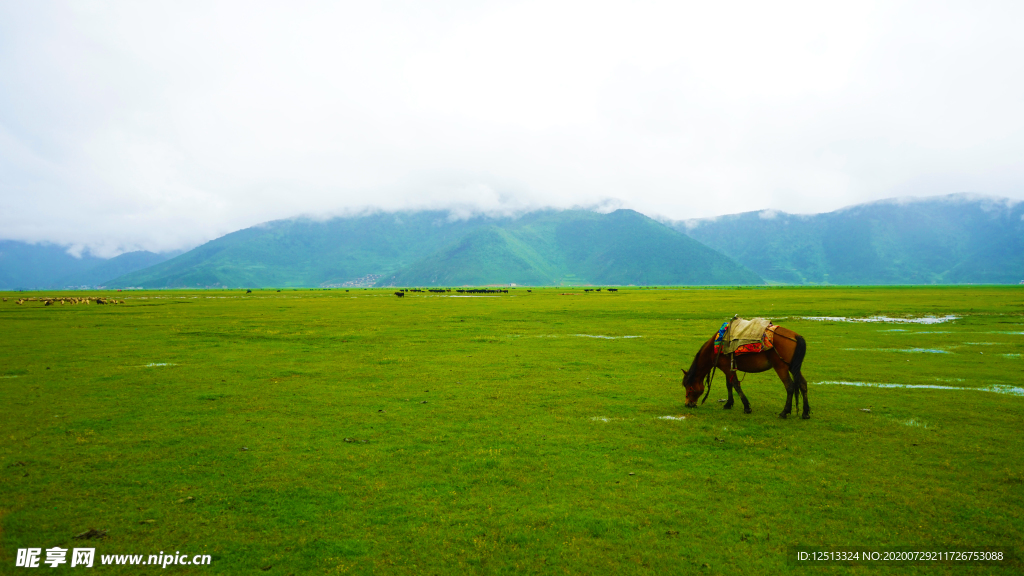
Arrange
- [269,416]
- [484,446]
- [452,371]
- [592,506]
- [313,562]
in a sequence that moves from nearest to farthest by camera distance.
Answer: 1. [313,562]
2. [592,506]
3. [484,446]
4. [269,416]
5. [452,371]

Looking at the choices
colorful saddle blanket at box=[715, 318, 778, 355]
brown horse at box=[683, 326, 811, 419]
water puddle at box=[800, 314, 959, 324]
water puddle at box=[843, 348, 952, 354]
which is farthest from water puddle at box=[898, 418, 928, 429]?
water puddle at box=[800, 314, 959, 324]

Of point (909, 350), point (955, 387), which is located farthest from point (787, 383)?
point (909, 350)

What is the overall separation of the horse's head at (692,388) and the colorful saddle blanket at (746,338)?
101 centimetres

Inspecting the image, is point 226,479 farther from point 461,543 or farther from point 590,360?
point 590,360

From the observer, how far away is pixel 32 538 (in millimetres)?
6676

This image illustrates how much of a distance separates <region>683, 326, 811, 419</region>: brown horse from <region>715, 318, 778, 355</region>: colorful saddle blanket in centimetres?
18

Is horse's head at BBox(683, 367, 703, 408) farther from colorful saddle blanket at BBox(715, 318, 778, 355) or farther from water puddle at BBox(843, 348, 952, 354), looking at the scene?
water puddle at BBox(843, 348, 952, 354)

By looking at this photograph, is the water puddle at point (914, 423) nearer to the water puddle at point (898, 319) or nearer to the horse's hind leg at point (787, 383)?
the horse's hind leg at point (787, 383)

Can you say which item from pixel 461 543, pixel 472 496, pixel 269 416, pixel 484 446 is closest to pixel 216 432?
pixel 269 416

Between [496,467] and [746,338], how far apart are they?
25.2 feet

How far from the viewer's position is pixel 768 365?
12.6 meters

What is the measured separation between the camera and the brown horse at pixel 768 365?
1216 centimetres

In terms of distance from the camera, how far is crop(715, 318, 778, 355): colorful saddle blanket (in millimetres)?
12477

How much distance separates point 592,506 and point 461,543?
2.20 meters
